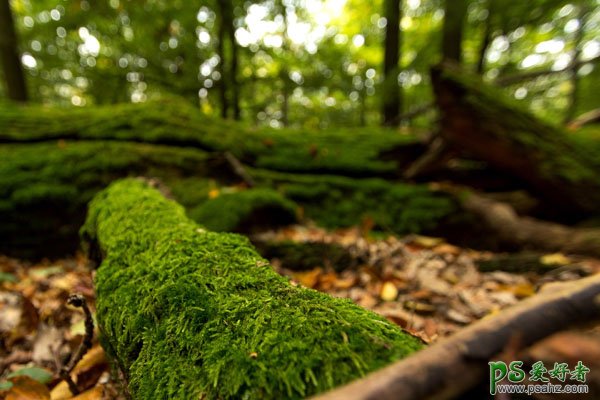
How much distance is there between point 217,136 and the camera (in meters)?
4.38

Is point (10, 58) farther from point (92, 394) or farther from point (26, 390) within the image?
point (92, 394)

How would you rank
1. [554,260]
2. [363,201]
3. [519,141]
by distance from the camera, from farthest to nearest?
[363,201] < [519,141] < [554,260]

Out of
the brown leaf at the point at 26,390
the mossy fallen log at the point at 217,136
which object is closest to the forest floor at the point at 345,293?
the brown leaf at the point at 26,390

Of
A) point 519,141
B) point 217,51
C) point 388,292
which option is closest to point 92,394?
point 388,292

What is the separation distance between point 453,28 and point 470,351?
686 centimetres

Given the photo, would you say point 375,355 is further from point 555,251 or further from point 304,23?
point 304,23

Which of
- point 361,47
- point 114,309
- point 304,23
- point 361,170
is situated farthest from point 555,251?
point 361,47

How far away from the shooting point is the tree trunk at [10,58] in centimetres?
583

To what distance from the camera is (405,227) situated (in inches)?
157

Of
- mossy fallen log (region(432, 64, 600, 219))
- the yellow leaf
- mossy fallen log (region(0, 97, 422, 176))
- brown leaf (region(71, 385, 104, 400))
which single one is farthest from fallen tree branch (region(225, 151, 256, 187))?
brown leaf (region(71, 385, 104, 400))

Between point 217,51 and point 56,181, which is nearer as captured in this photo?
point 56,181

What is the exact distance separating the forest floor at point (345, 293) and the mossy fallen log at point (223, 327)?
1.23 ft

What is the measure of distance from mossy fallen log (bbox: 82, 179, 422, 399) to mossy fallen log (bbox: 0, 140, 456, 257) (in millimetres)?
1587

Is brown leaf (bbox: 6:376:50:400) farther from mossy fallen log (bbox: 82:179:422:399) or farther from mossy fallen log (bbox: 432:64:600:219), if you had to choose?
mossy fallen log (bbox: 432:64:600:219)
